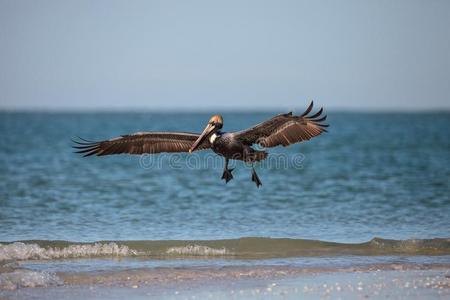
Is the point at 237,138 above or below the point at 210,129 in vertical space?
below

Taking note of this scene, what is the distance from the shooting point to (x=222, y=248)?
11.6 meters

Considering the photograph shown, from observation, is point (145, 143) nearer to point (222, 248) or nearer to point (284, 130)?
point (284, 130)

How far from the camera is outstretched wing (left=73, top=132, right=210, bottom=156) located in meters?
13.0

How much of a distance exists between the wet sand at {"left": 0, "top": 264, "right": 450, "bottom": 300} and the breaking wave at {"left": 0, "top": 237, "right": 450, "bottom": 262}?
1.21m

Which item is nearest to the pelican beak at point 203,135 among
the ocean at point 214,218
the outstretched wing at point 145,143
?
the outstretched wing at point 145,143

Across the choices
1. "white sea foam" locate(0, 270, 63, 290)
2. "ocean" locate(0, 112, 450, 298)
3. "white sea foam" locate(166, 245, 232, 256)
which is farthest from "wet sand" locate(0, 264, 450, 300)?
"white sea foam" locate(166, 245, 232, 256)

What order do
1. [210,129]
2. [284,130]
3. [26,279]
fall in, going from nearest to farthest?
[26,279]
[284,130]
[210,129]

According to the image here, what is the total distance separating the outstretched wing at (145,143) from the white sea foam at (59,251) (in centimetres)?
208

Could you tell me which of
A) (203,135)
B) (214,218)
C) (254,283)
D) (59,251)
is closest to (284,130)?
(203,135)

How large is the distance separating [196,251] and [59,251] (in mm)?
1952

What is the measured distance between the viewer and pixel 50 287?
29.3ft

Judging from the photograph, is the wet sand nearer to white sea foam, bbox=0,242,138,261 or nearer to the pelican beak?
white sea foam, bbox=0,242,138,261

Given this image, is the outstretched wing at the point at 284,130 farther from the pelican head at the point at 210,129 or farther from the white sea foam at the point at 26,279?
the white sea foam at the point at 26,279

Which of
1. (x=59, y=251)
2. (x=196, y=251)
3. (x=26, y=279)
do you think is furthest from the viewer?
(x=196, y=251)
